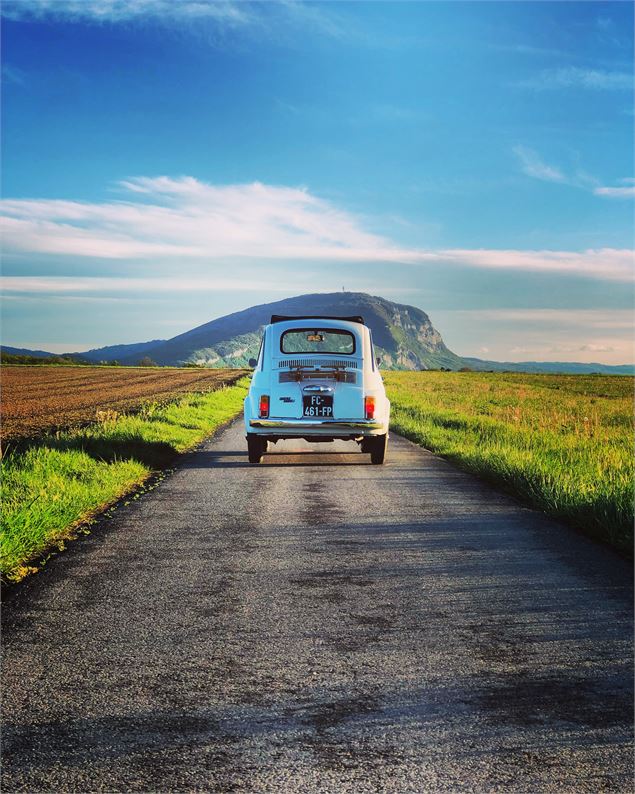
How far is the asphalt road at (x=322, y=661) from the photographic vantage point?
3.14 meters

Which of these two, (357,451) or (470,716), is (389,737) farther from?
(357,451)

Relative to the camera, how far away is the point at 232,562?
6359 millimetres

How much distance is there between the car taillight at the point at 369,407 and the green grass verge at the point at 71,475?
3487 mm

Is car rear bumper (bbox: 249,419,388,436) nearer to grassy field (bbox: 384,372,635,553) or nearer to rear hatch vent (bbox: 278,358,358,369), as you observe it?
rear hatch vent (bbox: 278,358,358,369)

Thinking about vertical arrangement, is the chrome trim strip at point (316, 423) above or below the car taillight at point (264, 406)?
below

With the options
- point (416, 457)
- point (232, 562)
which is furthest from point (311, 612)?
point (416, 457)

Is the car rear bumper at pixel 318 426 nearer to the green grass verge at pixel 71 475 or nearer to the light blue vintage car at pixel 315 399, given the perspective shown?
the light blue vintage car at pixel 315 399

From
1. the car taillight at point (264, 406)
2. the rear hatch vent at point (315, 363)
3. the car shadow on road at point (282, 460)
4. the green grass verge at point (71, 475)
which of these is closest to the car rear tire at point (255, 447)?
the car shadow on road at point (282, 460)

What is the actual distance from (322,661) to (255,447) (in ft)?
27.8

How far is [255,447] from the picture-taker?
12.6 meters

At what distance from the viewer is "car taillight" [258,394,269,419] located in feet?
40.4

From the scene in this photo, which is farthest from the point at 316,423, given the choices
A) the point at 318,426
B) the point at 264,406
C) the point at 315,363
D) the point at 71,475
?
the point at 71,475

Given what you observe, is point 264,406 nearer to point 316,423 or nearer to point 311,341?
point 316,423

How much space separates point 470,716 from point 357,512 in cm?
498
